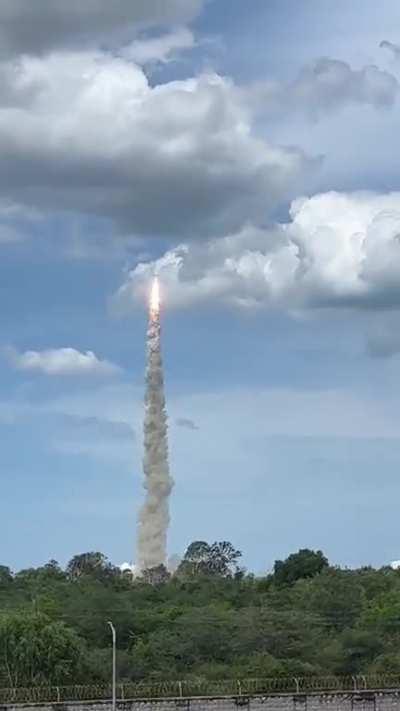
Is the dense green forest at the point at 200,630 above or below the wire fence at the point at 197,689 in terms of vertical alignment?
above

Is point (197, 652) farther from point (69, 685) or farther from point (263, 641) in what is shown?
point (69, 685)

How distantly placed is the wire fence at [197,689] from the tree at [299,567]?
7666cm

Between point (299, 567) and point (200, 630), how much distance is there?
68.1 m

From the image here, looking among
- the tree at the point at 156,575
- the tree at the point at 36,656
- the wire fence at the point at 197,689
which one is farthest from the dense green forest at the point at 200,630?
the tree at the point at 156,575

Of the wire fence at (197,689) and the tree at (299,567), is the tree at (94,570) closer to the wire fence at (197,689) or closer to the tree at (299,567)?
the tree at (299,567)

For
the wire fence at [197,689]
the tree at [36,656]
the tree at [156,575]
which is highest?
the tree at [156,575]

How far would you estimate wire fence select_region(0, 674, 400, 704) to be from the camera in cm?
8881

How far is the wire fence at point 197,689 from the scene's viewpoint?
3497 inches

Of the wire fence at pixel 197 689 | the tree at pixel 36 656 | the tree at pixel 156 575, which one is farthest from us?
the tree at pixel 156 575

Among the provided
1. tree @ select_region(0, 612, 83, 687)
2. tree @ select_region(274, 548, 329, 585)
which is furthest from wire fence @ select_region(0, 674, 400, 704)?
tree @ select_region(274, 548, 329, 585)

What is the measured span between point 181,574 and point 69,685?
101030mm

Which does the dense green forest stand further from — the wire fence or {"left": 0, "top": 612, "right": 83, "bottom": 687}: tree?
the wire fence

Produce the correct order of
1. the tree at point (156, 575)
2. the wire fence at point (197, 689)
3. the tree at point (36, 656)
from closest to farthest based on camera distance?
the wire fence at point (197, 689) → the tree at point (36, 656) → the tree at point (156, 575)

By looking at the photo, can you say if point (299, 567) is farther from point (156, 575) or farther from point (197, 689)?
point (197, 689)
